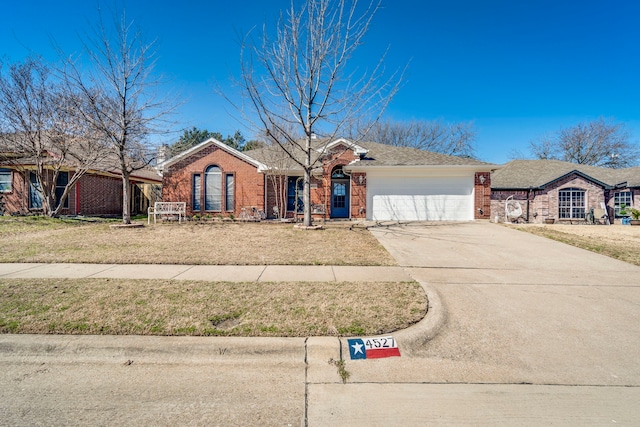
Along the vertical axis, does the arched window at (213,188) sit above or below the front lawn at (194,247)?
above

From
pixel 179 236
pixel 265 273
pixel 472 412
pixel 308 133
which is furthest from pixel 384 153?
pixel 472 412

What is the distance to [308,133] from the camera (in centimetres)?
1112

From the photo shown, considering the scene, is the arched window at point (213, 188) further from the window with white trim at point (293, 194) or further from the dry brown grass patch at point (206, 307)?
the dry brown grass patch at point (206, 307)

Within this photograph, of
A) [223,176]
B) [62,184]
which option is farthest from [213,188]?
[62,184]

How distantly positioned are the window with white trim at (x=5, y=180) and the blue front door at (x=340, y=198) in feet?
62.7

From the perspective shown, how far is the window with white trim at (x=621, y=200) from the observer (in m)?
19.7

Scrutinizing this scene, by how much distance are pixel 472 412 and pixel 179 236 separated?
→ 962cm

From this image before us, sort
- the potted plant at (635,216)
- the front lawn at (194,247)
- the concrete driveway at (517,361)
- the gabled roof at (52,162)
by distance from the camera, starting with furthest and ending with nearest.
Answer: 1. the potted plant at (635,216)
2. the gabled roof at (52,162)
3. the front lawn at (194,247)
4. the concrete driveway at (517,361)

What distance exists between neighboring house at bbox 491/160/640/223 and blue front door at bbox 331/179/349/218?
32.9 ft

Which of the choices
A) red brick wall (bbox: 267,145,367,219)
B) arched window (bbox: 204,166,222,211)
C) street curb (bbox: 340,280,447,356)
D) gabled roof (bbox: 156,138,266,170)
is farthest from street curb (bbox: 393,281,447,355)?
arched window (bbox: 204,166,222,211)

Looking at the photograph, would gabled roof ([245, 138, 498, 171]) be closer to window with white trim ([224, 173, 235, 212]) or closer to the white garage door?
the white garage door

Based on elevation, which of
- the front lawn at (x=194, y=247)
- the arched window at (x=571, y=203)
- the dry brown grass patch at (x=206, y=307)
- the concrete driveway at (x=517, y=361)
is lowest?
the concrete driveway at (x=517, y=361)

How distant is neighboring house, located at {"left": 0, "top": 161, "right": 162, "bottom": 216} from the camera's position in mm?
17141

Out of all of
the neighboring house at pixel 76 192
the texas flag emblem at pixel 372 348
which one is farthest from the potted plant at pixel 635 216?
the neighboring house at pixel 76 192
